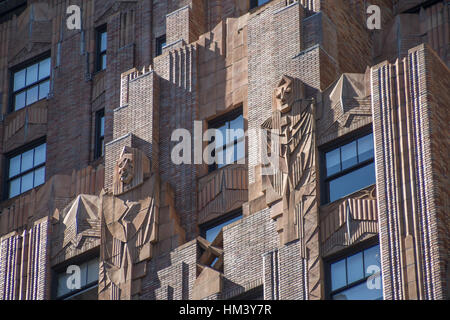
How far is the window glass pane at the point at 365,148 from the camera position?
39188 millimetres

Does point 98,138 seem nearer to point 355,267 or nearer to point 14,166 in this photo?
point 14,166

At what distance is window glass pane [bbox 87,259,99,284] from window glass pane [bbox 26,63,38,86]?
35.9 feet

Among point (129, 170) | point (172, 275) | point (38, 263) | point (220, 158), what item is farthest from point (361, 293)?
point (38, 263)

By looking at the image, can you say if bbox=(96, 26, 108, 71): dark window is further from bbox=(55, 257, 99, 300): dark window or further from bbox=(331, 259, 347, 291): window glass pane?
bbox=(331, 259, 347, 291): window glass pane

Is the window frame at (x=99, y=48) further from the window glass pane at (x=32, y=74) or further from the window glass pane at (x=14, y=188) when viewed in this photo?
the window glass pane at (x=14, y=188)

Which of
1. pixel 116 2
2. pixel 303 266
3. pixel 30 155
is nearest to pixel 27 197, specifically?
pixel 30 155

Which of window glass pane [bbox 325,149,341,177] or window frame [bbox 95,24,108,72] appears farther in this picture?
window frame [bbox 95,24,108,72]

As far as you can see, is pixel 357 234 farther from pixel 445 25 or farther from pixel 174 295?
pixel 445 25

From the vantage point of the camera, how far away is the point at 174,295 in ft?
133

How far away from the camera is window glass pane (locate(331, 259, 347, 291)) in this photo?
1494 inches

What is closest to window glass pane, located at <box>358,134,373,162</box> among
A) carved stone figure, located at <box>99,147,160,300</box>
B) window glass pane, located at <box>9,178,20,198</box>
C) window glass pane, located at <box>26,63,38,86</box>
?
carved stone figure, located at <box>99,147,160,300</box>

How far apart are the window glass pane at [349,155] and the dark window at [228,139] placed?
3738mm
